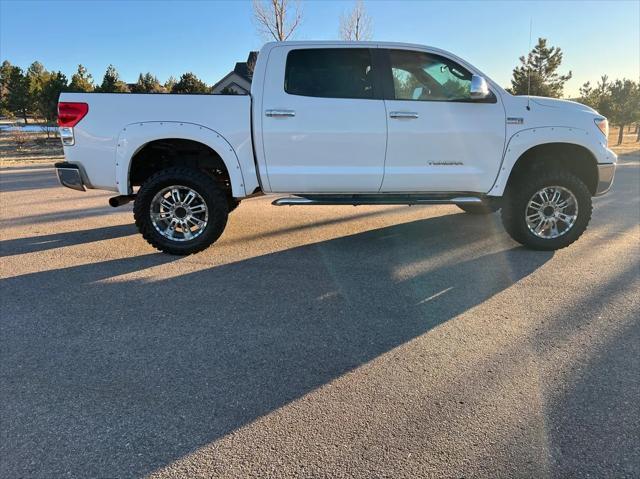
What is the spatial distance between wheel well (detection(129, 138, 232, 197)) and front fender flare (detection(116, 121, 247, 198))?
0.21 meters

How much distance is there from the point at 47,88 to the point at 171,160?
3789 centimetres

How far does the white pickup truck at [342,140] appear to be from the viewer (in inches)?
188

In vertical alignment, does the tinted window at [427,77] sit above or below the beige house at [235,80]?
below

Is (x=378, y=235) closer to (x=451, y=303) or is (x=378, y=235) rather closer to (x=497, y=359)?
(x=451, y=303)

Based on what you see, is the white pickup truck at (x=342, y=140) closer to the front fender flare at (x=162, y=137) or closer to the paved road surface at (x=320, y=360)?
the front fender flare at (x=162, y=137)

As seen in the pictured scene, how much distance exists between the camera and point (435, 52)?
5.02 meters

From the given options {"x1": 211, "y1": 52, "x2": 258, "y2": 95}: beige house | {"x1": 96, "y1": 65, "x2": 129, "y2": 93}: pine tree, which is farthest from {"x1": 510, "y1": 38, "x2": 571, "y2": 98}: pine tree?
{"x1": 96, "y1": 65, "x2": 129, "y2": 93}: pine tree

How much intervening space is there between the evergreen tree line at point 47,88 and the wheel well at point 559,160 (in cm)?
3125

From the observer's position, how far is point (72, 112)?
4.73m

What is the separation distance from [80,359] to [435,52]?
14.7ft

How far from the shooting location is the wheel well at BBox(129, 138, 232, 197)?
5117 mm

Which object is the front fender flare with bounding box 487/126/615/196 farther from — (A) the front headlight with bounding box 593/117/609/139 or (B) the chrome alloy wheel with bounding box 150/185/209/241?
(B) the chrome alloy wheel with bounding box 150/185/209/241

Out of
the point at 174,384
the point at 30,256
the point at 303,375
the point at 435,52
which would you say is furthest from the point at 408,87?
the point at 30,256

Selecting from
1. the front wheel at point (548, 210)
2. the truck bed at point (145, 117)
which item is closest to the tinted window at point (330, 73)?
the truck bed at point (145, 117)
